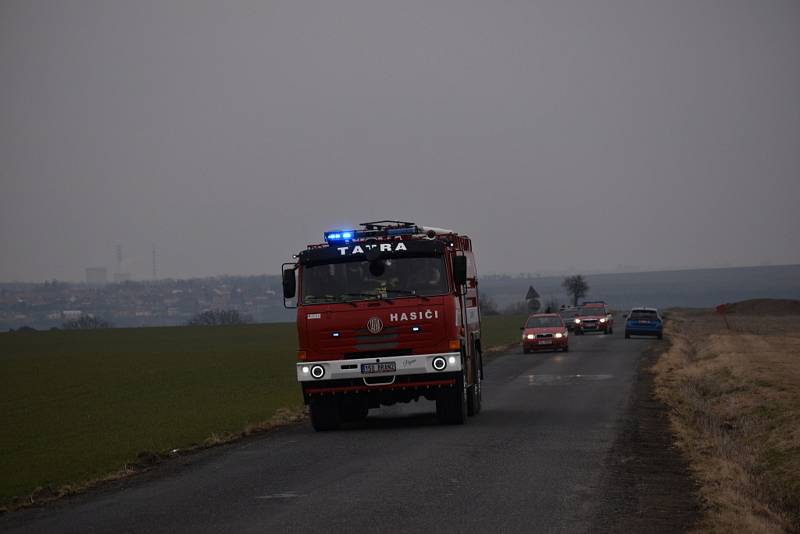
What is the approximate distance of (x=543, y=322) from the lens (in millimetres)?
48625

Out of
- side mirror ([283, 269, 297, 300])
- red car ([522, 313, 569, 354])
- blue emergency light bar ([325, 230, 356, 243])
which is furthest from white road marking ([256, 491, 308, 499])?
red car ([522, 313, 569, 354])

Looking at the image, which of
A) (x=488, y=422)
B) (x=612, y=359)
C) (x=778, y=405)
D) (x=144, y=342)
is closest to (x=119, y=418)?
(x=488, y=422)

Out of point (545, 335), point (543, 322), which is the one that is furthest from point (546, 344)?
point (543, 322)

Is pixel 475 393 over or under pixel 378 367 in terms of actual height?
under

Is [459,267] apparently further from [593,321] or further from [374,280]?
[593,321]

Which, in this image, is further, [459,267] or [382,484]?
[459,267]

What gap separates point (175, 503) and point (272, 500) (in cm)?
101

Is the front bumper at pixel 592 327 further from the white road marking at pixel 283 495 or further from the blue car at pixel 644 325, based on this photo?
the white road marking at pixel 283 495

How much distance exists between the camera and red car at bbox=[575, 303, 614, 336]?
6856 centimetres

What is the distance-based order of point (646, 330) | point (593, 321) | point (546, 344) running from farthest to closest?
point (593, 321), point (646, 330), point (546, 344)

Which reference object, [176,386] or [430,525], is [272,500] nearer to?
[430,525]

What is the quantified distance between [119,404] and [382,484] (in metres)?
18.4

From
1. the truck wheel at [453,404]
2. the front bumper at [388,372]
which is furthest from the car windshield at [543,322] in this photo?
the front bumper at [388,372]

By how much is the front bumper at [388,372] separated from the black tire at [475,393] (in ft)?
7.31
